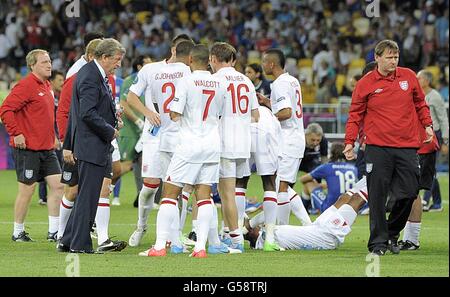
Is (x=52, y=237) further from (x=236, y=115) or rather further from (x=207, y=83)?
(x=207, y=83)

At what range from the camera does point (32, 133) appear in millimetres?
14312

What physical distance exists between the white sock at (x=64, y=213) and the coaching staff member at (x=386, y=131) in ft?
10.5

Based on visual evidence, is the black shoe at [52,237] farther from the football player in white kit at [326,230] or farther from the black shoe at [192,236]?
the football player in white kit at [326,230]

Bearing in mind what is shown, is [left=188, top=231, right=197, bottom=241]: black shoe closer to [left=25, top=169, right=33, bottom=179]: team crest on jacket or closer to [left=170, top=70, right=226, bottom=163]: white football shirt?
[left=25, top=169, right=33, bottom=179]: team crest on jacket

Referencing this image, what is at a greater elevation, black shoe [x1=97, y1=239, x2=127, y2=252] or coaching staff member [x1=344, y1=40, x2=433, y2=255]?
coaching staff member [x1=344, y1=40, x2=433, y2=255]

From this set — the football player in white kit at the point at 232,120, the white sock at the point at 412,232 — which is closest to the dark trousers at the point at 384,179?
the white sock at the point at 412,232

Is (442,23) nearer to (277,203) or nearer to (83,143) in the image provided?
(277,203)

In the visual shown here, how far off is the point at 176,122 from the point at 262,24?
23.5 metres

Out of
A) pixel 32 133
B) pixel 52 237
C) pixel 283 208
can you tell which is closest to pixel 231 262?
pixel 283 208

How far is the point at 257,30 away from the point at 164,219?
23.5 m

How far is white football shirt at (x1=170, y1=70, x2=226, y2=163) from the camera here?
1208 cm

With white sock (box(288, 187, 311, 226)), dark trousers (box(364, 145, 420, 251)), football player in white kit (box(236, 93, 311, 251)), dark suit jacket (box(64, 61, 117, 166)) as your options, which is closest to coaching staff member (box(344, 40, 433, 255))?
dark trousers (box(364, 145, 420, 251))

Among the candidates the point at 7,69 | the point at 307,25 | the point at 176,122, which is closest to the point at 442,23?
the point at 307,25

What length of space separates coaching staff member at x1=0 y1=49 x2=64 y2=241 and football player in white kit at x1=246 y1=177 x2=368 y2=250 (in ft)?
8.87
